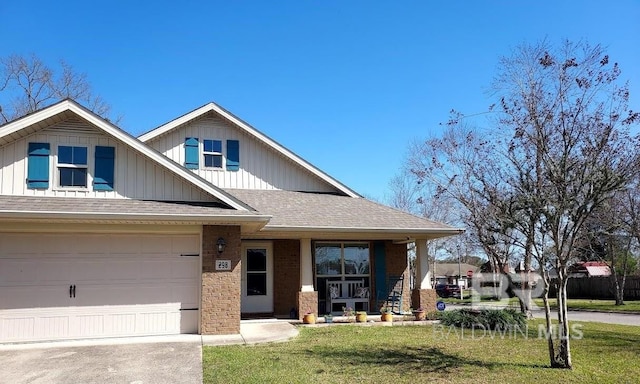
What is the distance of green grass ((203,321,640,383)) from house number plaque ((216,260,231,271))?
1996 millimetres

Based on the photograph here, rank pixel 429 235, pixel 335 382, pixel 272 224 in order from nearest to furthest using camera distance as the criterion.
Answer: pixel 335 382
pixel 272 224
pixel 429 235

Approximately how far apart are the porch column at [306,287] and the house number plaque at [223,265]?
3.53 metres

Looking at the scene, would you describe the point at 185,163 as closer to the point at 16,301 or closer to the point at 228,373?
Result: the point at 16,301

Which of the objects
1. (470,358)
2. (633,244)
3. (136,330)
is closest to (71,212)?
(136,330)

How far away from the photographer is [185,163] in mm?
16906

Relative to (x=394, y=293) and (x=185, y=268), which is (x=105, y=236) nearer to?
(x=185, y=268)

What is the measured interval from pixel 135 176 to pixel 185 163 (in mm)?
5217

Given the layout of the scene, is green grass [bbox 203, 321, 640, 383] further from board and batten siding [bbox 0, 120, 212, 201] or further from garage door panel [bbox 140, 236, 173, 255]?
board and batten siding [bbox 0, 120, 212, 201]

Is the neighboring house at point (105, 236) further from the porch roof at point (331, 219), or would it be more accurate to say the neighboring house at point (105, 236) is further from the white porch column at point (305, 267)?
the white porch column at point (305, 267)

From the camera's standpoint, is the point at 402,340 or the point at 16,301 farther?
the point at 402,340

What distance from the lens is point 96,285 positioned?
1112 centimetres

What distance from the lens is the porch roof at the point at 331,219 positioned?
14273 millimetres

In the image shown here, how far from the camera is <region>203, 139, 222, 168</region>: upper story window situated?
679 inches

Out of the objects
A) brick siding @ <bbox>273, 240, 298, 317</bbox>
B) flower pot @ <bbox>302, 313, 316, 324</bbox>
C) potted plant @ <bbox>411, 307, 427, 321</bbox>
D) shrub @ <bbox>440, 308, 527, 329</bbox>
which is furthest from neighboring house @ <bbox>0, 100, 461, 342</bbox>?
shrub @ <bbox>440, 308, 527, 329</bbox>
